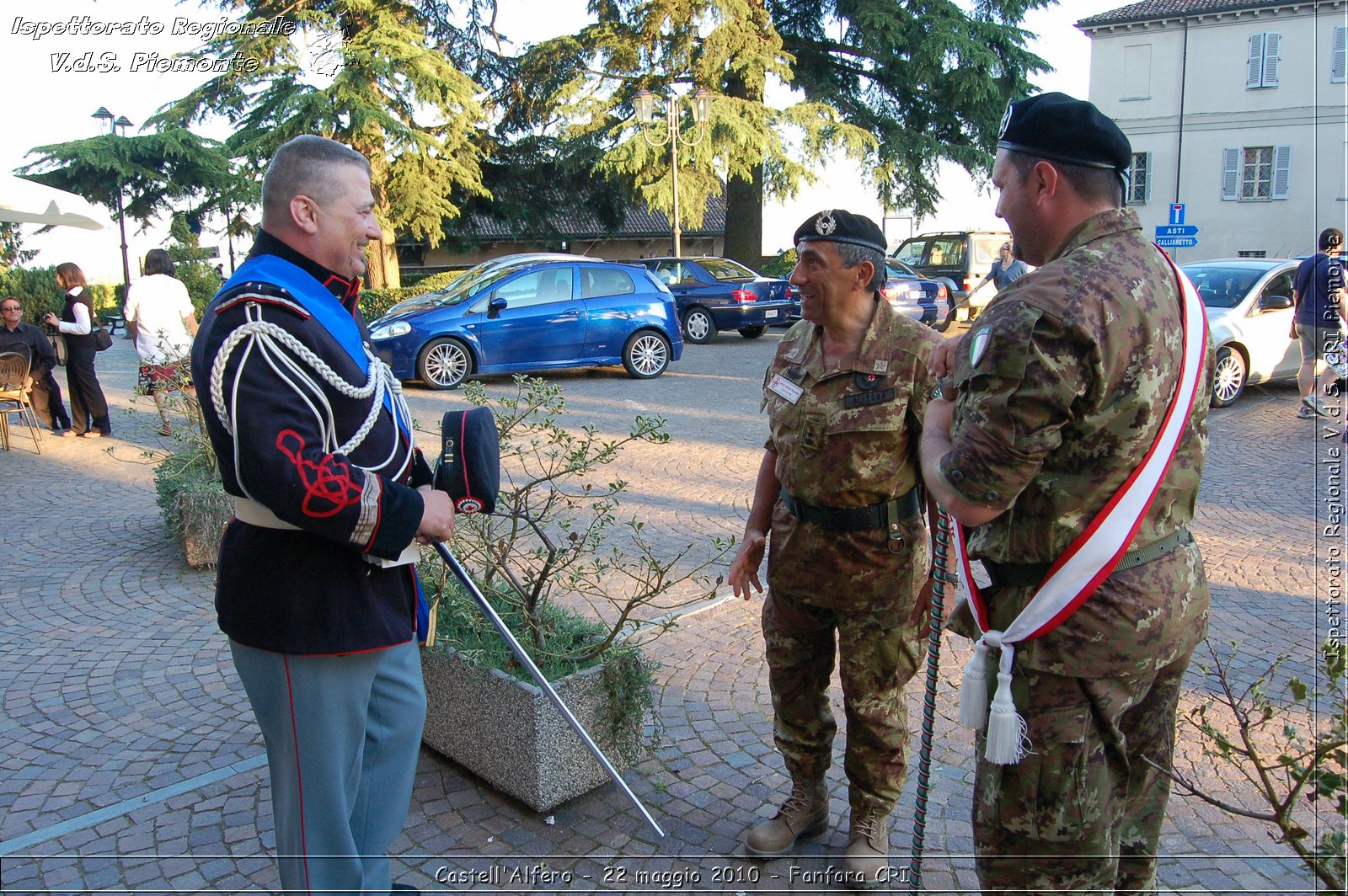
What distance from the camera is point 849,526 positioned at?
2.82 m

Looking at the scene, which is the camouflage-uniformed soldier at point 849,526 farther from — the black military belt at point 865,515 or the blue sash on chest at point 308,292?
the blue sash on chest at point 308,292

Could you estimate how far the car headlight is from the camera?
13.0m

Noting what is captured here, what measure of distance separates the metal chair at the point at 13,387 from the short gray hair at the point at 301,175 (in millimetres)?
9245

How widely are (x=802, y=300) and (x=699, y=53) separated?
24817 mm

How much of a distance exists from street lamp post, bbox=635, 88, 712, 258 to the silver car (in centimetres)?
1161

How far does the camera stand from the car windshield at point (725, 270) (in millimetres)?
19688

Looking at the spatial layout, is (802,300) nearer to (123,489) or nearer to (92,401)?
(123,489)

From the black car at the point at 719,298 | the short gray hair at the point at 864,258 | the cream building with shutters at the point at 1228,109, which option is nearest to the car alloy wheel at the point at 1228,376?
the black car at the point at 719,298

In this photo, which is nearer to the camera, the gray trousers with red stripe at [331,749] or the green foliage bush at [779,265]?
the gray trousers with red stripe at [331,749]

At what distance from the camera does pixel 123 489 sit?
821cm

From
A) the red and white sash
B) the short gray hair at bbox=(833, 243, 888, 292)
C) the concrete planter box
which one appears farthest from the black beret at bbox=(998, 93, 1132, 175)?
the concrete planter box

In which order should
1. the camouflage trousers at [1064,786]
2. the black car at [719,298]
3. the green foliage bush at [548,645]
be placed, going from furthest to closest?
the black car at [719,298]
the green foliage bush at [548,645]
the camouflage trousers at [1064,786]

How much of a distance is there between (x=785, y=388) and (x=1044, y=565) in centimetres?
116

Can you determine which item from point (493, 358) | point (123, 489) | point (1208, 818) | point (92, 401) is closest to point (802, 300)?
point (1208, 818)
